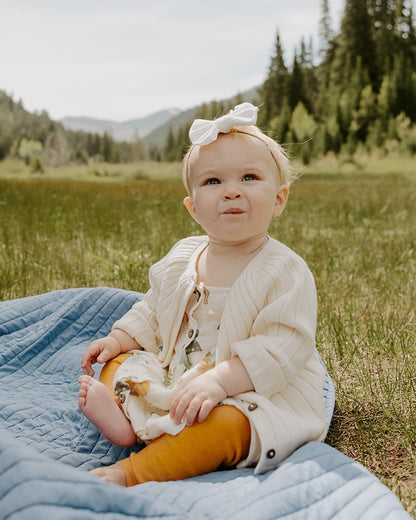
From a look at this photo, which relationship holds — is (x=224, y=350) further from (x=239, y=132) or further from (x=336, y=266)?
(x=336, y=266)

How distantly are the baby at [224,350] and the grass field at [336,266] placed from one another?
31 centimetres

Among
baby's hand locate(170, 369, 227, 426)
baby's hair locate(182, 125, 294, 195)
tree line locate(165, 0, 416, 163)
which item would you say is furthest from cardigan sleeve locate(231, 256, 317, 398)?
tree line locate(165, 0, 416, 163)

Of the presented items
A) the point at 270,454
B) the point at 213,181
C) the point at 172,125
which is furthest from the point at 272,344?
the point at 172,125

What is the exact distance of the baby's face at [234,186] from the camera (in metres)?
1.64

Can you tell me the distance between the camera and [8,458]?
1.21m

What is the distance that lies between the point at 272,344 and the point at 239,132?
634 mm

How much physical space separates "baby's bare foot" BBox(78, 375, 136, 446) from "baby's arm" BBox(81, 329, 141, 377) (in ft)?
0.77

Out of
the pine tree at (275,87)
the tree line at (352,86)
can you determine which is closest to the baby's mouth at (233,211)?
the tree line at (352,86)

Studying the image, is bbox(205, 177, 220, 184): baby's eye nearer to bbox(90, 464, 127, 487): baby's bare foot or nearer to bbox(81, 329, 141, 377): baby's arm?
bbox(81, 329, 141, 377): baby's arm

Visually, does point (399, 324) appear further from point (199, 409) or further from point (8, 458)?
point (8, 458)

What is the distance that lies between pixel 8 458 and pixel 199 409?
0.48m

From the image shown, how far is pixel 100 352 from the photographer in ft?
6.44

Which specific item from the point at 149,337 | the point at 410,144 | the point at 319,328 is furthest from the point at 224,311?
the point at 410,144

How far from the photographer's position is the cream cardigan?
149 cm
